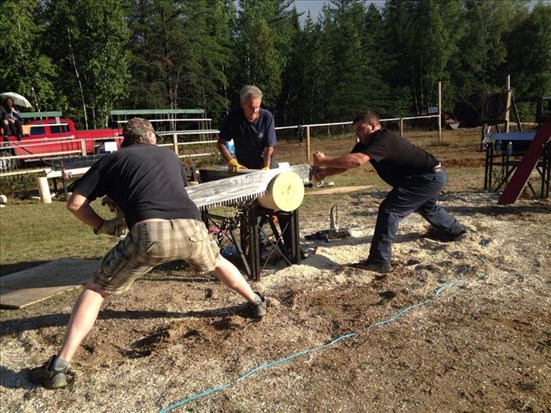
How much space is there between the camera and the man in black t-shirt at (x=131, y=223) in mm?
3039

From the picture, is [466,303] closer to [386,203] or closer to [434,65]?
[386,203]

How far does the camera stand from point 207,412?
2.74 metres

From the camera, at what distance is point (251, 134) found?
199 inches

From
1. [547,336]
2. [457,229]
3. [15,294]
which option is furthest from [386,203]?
[15,294]

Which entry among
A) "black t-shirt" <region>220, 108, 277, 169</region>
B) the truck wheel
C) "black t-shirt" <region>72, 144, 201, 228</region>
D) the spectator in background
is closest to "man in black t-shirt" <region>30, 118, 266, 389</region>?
"black t-shirt" <region>72, 144, 201, 228</region>

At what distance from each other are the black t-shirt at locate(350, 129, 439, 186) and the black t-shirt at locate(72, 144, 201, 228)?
2.09 metres

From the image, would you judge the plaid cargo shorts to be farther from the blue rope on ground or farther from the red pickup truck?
the red pickup truck

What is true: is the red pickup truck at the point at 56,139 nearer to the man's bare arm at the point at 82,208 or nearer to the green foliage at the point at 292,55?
the green foliage at the point at 292,55

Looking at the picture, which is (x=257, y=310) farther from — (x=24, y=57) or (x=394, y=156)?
(x=24, y=57)

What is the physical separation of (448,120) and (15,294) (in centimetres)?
3537

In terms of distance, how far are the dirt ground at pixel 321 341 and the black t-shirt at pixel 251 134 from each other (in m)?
1.23

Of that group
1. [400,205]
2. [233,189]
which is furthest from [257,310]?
[400,205]

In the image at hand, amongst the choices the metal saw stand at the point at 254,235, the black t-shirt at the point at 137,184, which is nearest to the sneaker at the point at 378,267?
the metal saw stand at the point at 254,235

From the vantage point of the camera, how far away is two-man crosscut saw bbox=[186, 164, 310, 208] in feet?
13.2
